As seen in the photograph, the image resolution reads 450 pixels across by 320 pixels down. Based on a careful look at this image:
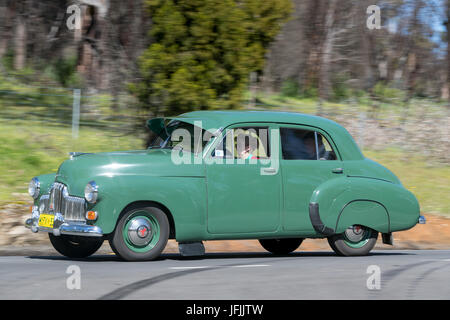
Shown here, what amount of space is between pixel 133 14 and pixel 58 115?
3437 millimetres

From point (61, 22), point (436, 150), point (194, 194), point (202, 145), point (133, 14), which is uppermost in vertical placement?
point (61, 22)

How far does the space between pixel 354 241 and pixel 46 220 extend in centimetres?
410

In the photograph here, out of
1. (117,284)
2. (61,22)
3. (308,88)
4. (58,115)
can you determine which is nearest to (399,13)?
(308,88)

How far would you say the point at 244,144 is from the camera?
32.0 feet

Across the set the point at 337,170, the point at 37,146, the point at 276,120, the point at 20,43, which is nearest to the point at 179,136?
the point at 276,120

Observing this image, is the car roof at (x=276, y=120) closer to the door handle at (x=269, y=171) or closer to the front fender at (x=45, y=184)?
the door handle at (x=269, y=171)

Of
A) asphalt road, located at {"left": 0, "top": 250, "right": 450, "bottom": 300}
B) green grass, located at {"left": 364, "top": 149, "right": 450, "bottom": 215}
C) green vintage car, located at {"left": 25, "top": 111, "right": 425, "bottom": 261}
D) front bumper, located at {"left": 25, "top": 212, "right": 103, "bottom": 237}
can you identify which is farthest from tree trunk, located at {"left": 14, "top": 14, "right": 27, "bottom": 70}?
front bumper, located at {"left": 25, "top": 212, "right": 103, "bottom": 237}

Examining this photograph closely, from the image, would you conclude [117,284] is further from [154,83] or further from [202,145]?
[154,83]

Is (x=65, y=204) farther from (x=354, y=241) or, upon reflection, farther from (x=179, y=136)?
(x=354, y=241)

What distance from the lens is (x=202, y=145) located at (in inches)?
375

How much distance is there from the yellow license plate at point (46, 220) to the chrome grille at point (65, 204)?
10 cm

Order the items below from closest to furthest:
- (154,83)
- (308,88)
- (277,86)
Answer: (154,83) < (308,88) < (277,86)

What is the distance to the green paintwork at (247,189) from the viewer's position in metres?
8.95

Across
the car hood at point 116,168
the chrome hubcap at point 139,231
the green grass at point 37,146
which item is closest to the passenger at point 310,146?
the car hood at point 116,168
